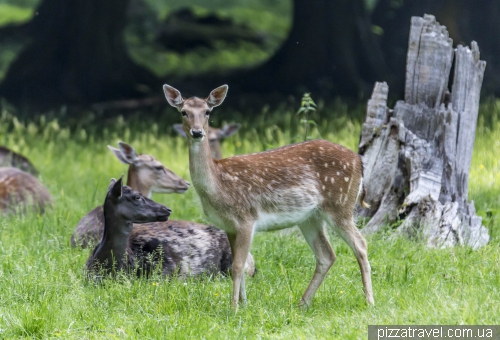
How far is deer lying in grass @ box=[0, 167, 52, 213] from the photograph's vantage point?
9023mm

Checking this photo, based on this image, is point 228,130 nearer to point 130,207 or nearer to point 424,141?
point 424,141

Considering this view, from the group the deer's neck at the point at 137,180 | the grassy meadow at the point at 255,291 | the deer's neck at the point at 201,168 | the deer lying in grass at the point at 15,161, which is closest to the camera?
the grassy meadow at the point at 255,291

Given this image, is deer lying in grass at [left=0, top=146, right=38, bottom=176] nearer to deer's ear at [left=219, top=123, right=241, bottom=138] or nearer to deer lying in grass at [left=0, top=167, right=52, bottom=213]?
deer lying in grass at [left=0, top=167, right=52, bottom=213]

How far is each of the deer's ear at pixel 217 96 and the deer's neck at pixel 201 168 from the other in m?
0.37

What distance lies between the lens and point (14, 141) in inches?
534

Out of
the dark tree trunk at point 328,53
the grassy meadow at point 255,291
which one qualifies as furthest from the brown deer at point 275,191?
the dark tree trunk at point 328,53

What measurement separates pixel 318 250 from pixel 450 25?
10.7m

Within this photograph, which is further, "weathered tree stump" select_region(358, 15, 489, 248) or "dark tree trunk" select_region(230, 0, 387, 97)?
"dark tree trunk" select_region(230, 0, 387, 97)

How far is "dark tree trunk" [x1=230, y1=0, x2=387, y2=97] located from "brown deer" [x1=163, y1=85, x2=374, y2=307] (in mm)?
10536

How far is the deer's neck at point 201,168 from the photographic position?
5.85m

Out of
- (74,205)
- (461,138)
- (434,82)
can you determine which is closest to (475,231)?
(461,138)

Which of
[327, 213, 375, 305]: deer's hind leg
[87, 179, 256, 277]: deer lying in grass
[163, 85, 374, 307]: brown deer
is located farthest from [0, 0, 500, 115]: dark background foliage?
[327, 213, 375, 305]: deer's hind leg

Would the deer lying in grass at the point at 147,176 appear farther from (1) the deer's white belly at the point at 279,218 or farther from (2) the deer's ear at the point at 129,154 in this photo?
(1) the deer's white belly at the point at 279,218

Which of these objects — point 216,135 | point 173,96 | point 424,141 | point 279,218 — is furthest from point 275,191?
point 216,135
